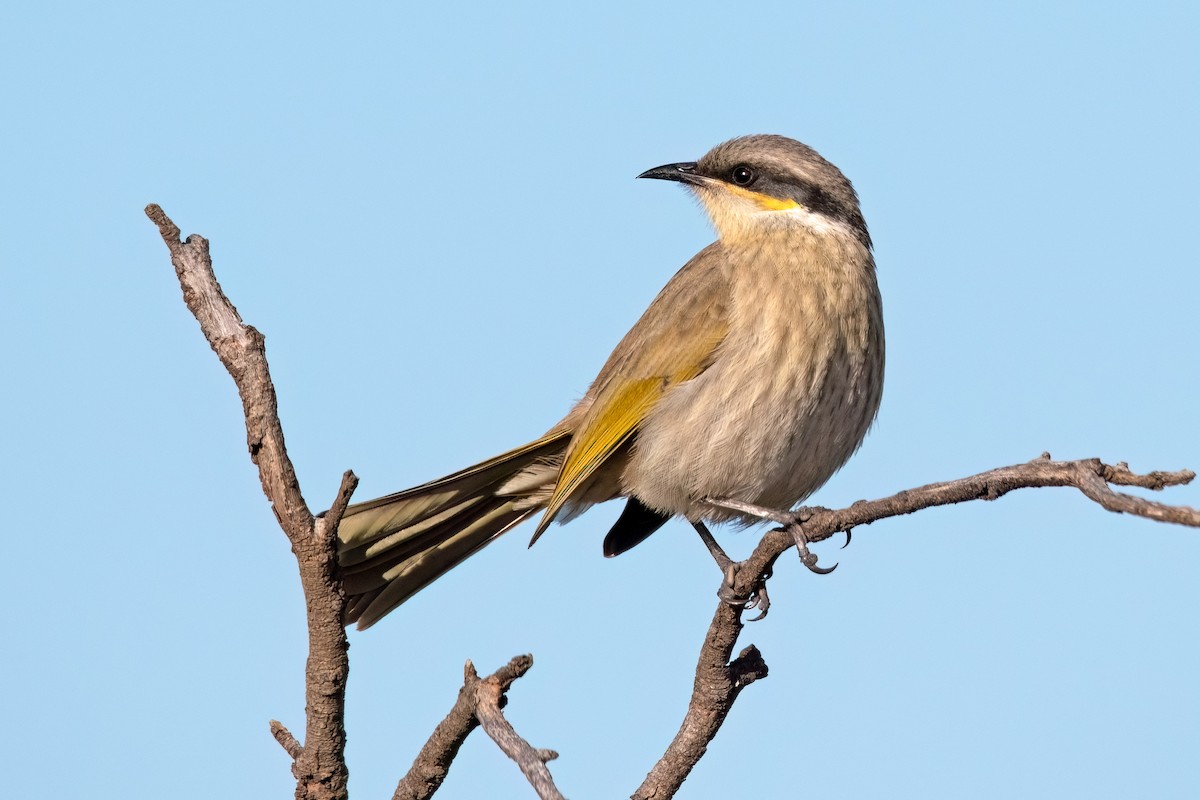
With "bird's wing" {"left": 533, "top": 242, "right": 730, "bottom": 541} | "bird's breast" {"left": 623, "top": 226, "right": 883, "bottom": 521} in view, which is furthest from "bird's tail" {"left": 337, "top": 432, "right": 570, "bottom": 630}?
"bird's breast" {"left": 623, "top": 226, "right": 883, "bottom": 521}

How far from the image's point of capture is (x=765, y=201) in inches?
279

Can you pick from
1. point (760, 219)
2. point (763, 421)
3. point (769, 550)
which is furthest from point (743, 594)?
point (760, 219)

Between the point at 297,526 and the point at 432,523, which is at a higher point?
the point at 432,523

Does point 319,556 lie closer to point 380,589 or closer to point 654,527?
point 380,589

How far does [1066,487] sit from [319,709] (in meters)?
2.34

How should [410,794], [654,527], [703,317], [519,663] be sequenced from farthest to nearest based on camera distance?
[654,527], [703,317], [410,794], [519,663]

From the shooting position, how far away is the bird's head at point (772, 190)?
6.99 metres

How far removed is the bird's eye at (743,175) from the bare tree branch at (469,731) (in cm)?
386

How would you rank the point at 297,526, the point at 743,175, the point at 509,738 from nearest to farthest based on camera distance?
1. the point at 509,738
2. the point at 297,526
3. the point at 743,175

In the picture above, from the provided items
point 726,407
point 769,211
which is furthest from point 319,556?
point 769,211

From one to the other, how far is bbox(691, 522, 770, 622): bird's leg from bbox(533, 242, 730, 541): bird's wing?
2.27ft

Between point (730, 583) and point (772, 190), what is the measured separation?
246 centimetres

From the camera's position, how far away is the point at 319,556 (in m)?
4.11

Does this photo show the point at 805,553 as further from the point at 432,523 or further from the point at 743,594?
the point at 432,523
